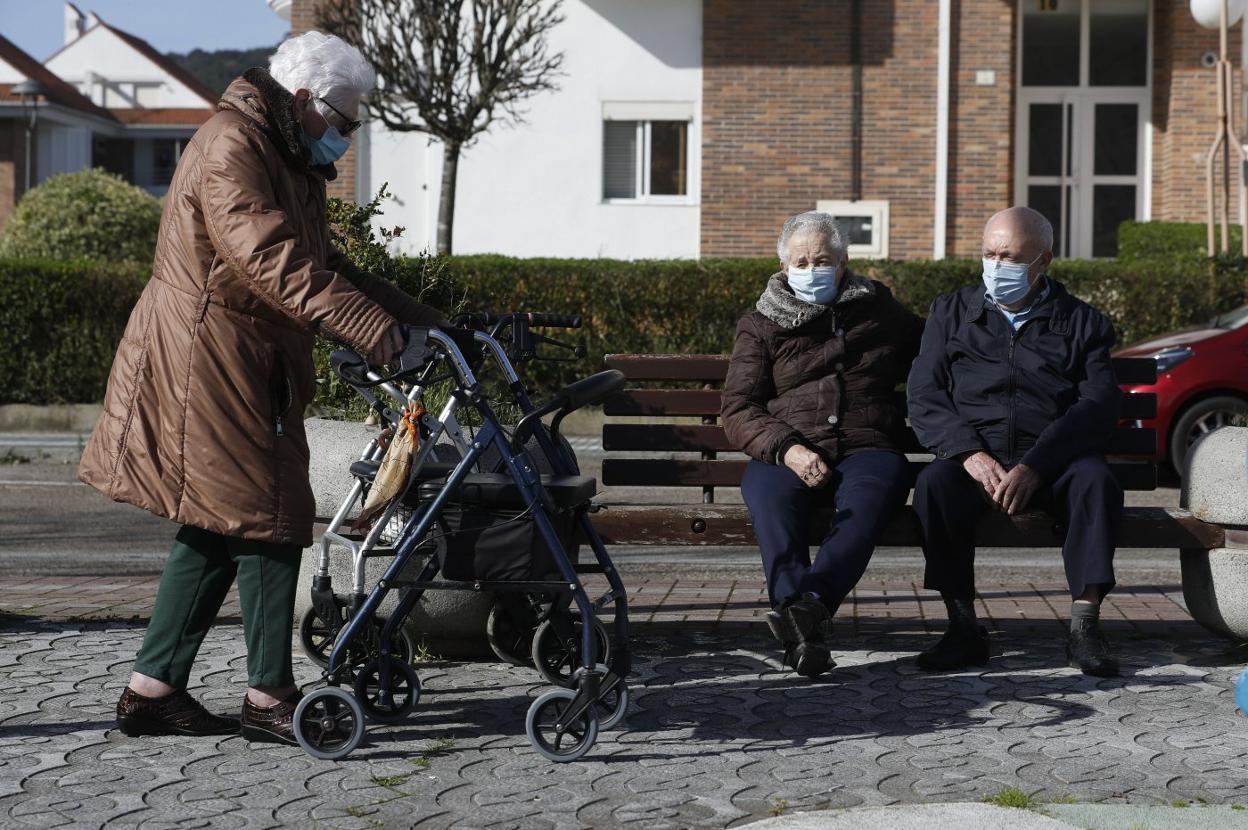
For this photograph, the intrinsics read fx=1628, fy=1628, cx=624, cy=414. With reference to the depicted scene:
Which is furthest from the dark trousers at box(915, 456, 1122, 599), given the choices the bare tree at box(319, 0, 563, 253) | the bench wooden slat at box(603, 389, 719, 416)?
the bare tree at box(319, 0, 563, 253)

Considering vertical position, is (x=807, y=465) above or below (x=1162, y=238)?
below

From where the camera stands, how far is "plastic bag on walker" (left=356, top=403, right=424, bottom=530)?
4488 mm

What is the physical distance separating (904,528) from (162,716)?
2478mm

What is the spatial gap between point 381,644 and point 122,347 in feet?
3.59

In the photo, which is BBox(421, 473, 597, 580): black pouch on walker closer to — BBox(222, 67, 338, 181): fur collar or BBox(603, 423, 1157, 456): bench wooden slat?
BBox(222, 67, 338, 181): fur collar

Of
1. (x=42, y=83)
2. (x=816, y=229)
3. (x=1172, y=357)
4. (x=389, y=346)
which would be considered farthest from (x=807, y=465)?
(x=42, y=83)

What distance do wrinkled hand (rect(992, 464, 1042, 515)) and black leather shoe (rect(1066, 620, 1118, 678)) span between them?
45 centimetres

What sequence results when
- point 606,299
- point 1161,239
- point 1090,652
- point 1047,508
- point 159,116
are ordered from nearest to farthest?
point 1090,652 → point 1047,508 → point 606,299 → point 1161,239 → point 159,116

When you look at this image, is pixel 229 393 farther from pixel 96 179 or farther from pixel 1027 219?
pixel 96 179

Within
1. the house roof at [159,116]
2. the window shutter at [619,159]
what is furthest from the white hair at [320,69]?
the house roof at [159,116]

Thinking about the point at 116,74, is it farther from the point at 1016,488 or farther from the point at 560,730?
the point at 560,730

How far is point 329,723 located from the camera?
4293 millimetres

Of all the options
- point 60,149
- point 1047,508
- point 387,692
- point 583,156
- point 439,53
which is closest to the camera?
point 387,692

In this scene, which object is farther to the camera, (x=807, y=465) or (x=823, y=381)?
(x=823, y=381)
